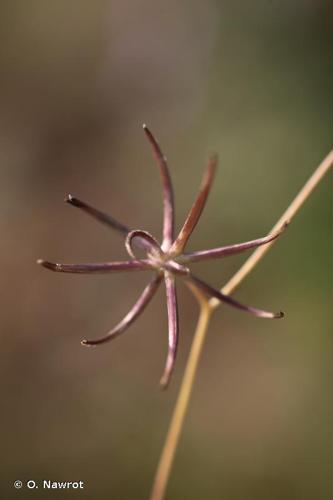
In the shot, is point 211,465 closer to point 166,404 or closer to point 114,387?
point 166,404

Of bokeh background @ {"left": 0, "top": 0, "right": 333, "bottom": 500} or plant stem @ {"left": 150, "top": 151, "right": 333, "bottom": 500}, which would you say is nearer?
plant stem @ {"left": 150, "top": 151, "right": 333, "bottom": 500}

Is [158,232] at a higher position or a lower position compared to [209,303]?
higher

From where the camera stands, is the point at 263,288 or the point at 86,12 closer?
the point at 263,288

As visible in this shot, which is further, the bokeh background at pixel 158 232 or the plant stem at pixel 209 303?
the bokeh background at pixel 158 232

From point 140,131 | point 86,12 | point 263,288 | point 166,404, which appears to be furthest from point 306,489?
point 86,12

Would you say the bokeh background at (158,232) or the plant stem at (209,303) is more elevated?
the bokeh background at (158,232)

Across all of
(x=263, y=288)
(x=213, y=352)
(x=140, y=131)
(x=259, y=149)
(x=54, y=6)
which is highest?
(x=54, y=6)

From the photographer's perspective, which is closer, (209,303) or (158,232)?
(209,303)

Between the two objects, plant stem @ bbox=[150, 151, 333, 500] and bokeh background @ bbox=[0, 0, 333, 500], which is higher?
bokeh background @ bbox=[0, 0, 333, 500]
